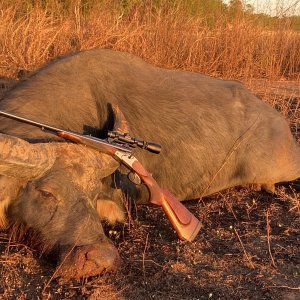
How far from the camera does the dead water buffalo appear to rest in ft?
10.2

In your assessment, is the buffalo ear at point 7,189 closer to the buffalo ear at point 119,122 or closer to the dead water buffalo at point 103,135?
the dead water buffalo at point 103,135

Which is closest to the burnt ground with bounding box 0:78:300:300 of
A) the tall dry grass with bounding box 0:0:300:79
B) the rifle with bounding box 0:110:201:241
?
the rifle with bounding box 0:110:201:241

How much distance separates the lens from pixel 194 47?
987 cm

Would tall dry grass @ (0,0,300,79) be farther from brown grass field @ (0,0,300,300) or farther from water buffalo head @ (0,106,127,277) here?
water buffalo head @ (0,106,127,277)

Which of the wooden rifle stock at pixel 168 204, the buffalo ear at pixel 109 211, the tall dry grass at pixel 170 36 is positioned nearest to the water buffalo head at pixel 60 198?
the wooden rifle stock at pixel 168 204

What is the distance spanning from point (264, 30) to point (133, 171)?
24.3 feet

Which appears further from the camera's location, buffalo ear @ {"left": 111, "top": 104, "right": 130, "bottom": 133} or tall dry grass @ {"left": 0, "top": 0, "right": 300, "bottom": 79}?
tall dry grass @ {"left": 0, "top": 0, "right": 300, "bottom": 79}

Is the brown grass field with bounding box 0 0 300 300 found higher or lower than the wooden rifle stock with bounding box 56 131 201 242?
lower

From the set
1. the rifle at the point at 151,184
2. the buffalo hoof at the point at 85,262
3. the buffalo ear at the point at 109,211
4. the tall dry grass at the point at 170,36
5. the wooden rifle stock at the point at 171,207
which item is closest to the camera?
the buffalo hoof at the point at 85,262

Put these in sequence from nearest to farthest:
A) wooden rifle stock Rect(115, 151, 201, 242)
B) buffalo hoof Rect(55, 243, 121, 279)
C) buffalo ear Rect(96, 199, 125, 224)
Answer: buffalo hoof Rect(55, 243, 121, 279) < wooden rifle stock Rect(115, 151, 201, 242) < buffalo ear Rect(96, 199, 125, 224)

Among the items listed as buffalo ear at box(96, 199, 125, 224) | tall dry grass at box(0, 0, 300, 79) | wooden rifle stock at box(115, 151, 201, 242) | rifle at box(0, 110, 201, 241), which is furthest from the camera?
tall dry grass at box(0, 0, 300, 79)

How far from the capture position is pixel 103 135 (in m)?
4.16

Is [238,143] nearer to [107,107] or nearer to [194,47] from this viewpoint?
[107,107]

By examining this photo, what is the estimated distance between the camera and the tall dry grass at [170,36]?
918cm
